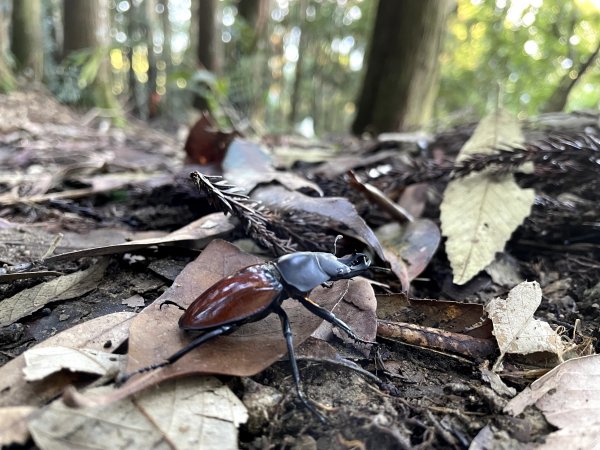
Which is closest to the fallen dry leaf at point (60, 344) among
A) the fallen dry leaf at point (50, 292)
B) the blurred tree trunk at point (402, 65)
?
the fallen dry leaf at point (50, 292)

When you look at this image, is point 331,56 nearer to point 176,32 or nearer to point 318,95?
point 318,95

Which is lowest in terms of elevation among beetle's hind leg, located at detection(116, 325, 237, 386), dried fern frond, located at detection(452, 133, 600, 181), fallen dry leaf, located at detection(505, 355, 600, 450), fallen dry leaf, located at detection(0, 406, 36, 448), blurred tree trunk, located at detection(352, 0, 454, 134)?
fallen dry leaf, located at detection(505, 355, 600, 450)

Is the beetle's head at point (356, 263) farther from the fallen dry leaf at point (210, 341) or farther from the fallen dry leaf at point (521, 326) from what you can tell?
the fallen dry leaf at point (521, 326)

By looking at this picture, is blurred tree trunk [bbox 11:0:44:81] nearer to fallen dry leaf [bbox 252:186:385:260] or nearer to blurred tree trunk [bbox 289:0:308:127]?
blurred tree trunk [bbox 289:0:308:127]

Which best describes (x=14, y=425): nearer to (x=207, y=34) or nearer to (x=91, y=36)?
(x=91, y=36)

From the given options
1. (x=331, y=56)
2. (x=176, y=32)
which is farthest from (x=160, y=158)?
(x=176, y=32)

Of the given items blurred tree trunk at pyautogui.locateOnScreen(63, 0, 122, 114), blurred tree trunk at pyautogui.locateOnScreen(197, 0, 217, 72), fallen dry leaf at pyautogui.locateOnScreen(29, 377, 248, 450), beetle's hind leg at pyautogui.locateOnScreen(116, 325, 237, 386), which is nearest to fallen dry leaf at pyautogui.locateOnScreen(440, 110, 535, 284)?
beetle's hind leg at pyautogui.locateOnScreen(116, 325, 237, 386)

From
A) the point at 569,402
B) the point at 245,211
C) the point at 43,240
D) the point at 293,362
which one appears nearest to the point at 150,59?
the point at 43,240
